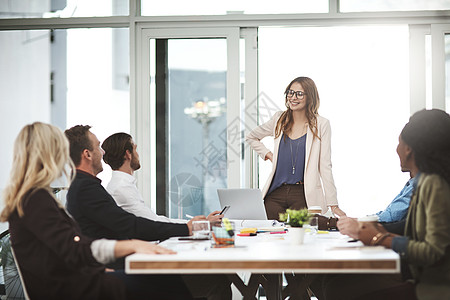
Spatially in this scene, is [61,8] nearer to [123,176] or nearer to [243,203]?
[123,176]

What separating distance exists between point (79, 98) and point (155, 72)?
77 cm

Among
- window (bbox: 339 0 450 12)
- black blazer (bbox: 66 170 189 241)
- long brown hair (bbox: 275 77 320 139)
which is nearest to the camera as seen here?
black blazer (bbox: 66 170 189 241)

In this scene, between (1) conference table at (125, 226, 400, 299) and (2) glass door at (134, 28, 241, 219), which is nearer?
(1) conference table at (125, 226, 400, 299)

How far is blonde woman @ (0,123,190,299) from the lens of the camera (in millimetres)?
2191

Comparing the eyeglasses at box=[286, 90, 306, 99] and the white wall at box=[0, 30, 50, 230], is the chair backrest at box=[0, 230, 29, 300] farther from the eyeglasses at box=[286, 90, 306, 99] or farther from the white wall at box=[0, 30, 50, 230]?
the eyeglasses at box=[286, 90, 306, 99]

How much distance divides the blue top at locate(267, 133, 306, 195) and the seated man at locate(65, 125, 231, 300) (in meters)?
1.51

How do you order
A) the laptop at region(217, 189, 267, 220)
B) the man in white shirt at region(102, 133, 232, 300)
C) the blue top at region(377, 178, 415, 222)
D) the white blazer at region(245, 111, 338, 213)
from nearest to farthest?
1. the man in white shirt at region(102, 133, 232, 300)
2. the blue top at region(377, 178, 415, 222)
3. the laptop at region(217, 189, 267, 220)
4. the white blazer at region(245, 111, 338, 213)

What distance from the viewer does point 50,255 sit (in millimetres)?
2209

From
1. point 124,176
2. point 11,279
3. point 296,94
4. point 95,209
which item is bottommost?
point 11,279

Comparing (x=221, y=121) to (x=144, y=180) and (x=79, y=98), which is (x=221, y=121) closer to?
(x=144, y=180)

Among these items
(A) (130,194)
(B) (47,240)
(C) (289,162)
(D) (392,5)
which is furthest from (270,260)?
(D) (392,5)

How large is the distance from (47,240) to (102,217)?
71 cm

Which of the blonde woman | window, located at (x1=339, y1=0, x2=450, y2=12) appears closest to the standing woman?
window, located at (x1=339, y1=0, x2=450, y2=12)

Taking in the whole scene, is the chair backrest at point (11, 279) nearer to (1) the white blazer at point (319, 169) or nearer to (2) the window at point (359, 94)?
(1) the white blazer at point (319, 169)
